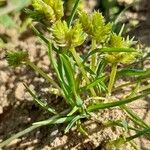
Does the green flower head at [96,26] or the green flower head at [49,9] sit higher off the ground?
the green flower head at [49,9]

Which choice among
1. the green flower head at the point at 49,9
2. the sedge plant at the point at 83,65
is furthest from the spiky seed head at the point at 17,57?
the green flower head at the point at 49,9

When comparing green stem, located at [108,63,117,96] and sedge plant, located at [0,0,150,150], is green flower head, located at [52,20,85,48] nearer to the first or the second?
sedge plant, located at [0,0,150,150]

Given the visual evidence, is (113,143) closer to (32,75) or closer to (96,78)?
(96,78)

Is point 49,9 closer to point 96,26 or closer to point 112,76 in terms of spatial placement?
point 96,26

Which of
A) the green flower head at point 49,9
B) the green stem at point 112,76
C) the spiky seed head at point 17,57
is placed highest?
the green flower head at point 49,9

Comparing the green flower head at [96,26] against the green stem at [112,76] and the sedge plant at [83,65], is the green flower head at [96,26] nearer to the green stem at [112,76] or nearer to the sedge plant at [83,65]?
the sedge plant at [83,65]

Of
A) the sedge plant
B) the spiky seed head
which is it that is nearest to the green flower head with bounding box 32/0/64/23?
the sedge plant

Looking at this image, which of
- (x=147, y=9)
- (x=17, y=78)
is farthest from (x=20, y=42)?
(x=147, y=9)

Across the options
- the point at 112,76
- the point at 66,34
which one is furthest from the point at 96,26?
the point at 112,76
